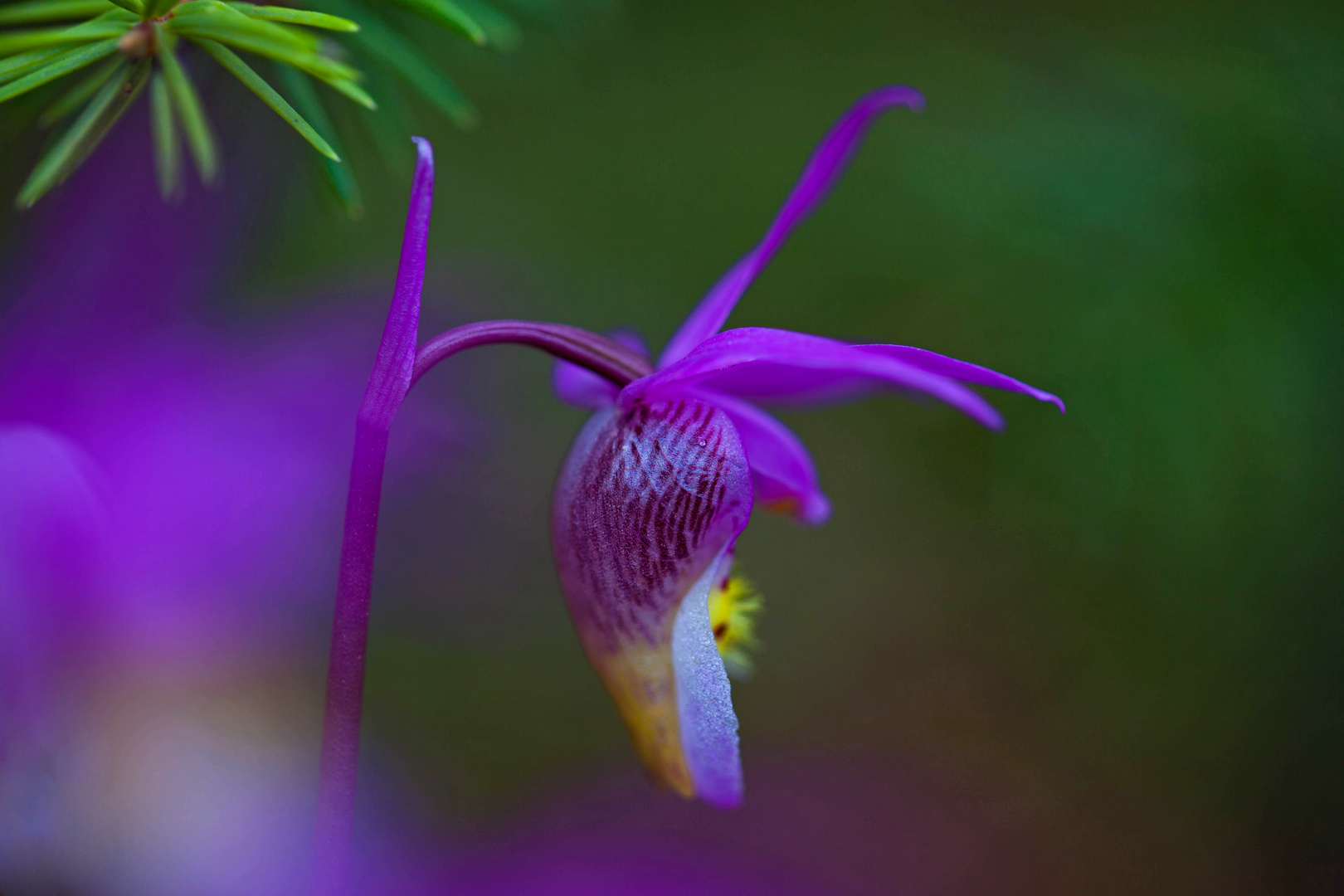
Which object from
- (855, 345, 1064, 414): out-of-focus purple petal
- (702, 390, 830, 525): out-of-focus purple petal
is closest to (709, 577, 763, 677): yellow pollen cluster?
(702, 390, 830, 525): out-of-focus purple petal

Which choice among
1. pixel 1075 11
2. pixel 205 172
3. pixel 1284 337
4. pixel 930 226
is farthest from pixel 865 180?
pixel 205 172

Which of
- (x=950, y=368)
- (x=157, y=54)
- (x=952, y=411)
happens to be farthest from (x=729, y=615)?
(x=952, y=411)

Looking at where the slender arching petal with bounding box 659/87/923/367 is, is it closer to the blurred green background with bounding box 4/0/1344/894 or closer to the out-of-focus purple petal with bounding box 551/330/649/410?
the out-of-focus purple petal with bounding box 551/330/649/410

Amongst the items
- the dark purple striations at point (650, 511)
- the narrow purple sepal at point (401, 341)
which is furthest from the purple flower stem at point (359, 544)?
the dark purple striations at point (650, 511)

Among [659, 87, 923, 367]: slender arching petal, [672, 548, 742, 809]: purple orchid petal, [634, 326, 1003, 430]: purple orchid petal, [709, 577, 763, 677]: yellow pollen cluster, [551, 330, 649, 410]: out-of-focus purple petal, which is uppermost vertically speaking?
[659, 87, 923, 367]: slender arching petal

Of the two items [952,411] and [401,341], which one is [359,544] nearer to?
[401,341]

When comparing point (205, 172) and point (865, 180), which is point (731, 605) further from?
point (865, 180)

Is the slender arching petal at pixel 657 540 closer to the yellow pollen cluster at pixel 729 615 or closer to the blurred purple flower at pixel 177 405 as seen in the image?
the yellow pollen cluster at pixel 729 615
